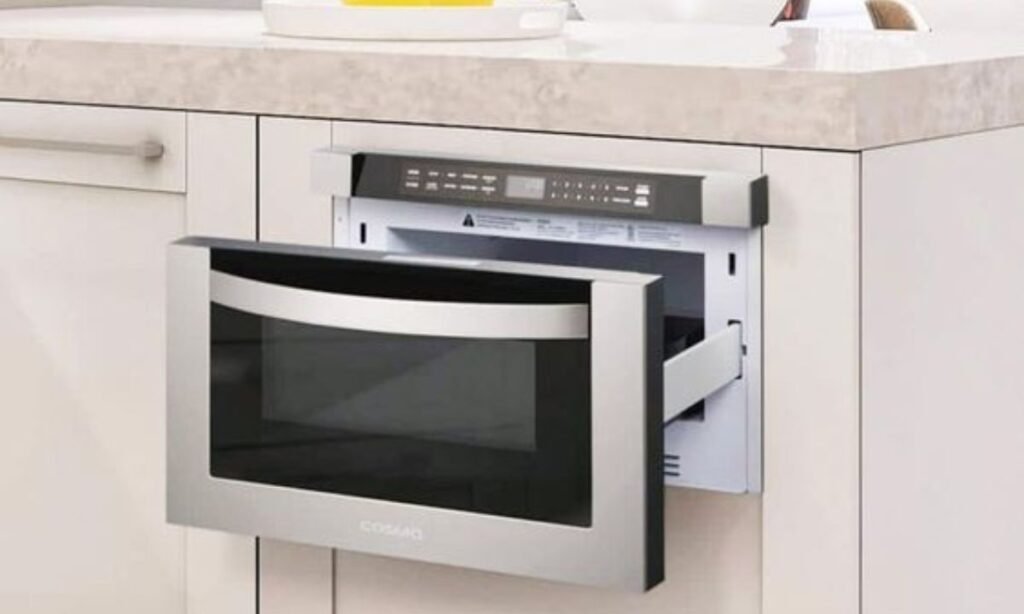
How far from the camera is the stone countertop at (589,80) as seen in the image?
5.42 ft

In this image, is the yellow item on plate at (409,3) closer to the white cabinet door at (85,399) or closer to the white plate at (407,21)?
the white plate at (407,21)

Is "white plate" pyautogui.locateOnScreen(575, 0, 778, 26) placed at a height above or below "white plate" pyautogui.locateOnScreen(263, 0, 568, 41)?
above

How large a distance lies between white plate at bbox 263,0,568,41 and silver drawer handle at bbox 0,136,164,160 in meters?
0.19

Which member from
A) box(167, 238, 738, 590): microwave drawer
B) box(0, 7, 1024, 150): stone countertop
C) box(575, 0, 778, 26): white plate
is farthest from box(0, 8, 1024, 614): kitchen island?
box(575, 0, 778, 26): white plate

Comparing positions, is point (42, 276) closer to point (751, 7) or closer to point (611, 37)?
point (611, 37)

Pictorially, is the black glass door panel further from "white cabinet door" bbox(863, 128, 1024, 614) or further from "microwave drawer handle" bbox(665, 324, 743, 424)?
"white cabinet door" bbox(863, 128, 1024, 614)

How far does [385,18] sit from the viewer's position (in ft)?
6.59

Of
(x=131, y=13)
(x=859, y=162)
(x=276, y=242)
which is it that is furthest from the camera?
(x=131, y=13)

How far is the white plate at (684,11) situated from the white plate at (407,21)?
57.6 inches

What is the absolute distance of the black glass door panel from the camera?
1678mm

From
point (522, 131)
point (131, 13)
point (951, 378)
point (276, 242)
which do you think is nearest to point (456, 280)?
point (522, 131)

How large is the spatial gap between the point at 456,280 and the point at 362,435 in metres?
0.18

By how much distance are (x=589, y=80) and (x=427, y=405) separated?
0.99ft

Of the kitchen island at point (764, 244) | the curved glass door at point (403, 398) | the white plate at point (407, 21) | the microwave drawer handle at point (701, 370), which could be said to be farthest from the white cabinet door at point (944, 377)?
the white plate at point (407, 21)
